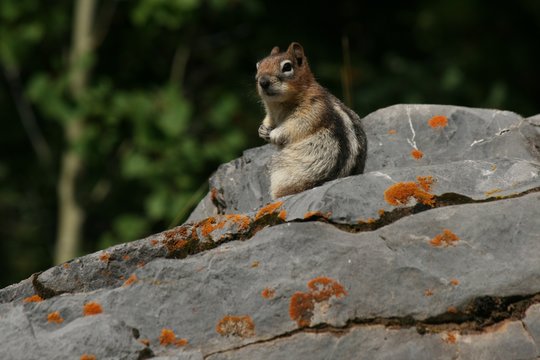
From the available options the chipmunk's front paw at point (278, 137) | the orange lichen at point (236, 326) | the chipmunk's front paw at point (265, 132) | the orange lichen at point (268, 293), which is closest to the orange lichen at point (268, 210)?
the orange lichen at point (268, 293)

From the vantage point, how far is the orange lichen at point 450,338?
4328 millimetres

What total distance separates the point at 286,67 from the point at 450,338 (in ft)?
10.3

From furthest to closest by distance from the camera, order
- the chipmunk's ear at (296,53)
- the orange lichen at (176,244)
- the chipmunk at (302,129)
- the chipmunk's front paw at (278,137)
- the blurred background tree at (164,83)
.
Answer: the blurred background tree at (164,83) → the chipmunk's ear at (296,53) → the chipmunk's front paw at (278,137) → the chipmunk at (302,129) → the orange lichen at (176,244)

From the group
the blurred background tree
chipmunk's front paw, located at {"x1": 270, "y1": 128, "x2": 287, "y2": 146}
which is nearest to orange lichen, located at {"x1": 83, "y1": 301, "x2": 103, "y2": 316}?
chipmunk's front paw, located at {"x1": 270, "y1": 128, "x2": 287, "y2": 146}

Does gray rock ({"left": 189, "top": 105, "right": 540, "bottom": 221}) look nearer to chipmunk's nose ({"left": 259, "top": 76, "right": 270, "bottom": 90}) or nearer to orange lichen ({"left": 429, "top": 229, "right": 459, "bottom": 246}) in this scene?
chipmunk's nose ({"left": 259, "top": 76, "right": 270, "bottom": 90})

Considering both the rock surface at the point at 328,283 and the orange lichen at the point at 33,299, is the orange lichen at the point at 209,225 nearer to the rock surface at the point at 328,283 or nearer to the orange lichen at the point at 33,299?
the rock surface at the point at 328,283

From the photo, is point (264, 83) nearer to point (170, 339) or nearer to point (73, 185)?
point (170, 339)

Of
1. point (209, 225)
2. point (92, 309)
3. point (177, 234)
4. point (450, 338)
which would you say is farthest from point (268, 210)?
point (450, 338)

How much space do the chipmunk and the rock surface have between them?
846 mm

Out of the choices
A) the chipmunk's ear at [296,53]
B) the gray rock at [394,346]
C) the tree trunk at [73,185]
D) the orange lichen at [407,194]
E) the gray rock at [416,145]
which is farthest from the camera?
the tree trunk at [73,185]

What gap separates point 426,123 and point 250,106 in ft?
28.3

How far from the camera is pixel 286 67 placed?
6.84 meters

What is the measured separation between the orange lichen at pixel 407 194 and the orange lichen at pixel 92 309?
176 centimetres

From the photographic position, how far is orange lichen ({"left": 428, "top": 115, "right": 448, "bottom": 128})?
6.61 metres
